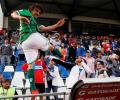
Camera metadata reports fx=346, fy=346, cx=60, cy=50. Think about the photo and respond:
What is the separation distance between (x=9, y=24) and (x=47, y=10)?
304 centimetres

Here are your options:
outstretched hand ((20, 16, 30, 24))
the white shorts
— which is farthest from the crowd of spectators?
outstretched hand ((20, 16, 30, 24))

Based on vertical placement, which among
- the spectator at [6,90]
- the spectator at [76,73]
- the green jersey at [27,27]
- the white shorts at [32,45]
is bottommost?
the spectator at [6,90]

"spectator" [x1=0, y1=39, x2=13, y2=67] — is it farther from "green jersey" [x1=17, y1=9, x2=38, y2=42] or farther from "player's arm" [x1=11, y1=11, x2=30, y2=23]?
"player's arm" [x1=11, y1=11, x2=30, y2=23]

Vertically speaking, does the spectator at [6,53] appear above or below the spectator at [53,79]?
above

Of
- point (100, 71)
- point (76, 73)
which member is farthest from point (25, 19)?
point (100, 71)

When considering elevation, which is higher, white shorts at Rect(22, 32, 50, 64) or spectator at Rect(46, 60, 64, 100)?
white shorts at Rect(22, 32, 50, 64)

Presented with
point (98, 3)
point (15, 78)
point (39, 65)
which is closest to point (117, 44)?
point (98, 3)

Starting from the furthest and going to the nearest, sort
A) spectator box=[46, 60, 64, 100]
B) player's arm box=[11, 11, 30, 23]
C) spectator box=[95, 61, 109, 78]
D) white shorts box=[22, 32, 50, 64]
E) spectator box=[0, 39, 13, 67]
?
1. spectator box=[0, 39, 13, 67]
2. spectator box=[95, 61, 109, 78]
3. spectator box=[46, 60, 64, 100]
4. white shorts box=[22, 32, 50, 64]
5. player's arm box=[11, 11, 30, 23]

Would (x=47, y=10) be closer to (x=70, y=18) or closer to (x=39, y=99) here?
(x=70, y=18)

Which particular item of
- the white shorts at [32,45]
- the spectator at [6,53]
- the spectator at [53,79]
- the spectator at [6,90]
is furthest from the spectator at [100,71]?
the white shorts at [32,45]

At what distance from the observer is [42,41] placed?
4.68 meters

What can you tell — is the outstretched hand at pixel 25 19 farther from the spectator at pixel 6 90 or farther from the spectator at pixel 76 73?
the spectator at pixel 76 73

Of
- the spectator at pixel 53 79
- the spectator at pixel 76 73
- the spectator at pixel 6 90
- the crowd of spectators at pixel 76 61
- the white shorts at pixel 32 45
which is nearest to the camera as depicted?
the white shorts at pixel 32 45

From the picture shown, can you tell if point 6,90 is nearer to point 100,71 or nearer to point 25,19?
point 25,19
